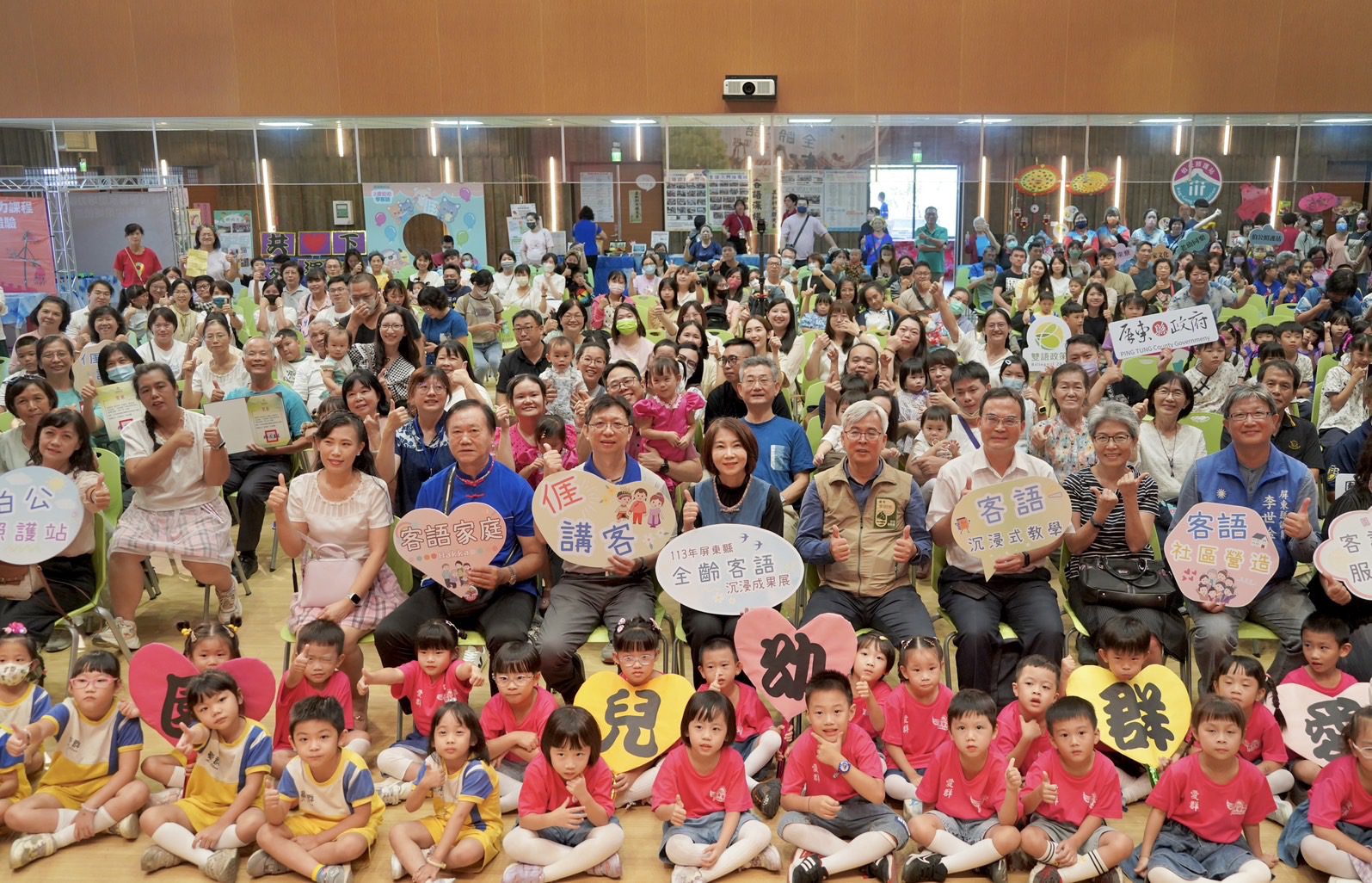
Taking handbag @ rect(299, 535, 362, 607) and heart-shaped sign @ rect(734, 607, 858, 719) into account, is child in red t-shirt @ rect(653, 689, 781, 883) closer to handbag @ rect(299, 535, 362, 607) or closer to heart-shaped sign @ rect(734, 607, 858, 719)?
heart-shaped sign @ rect(734, 607, 858, 719)

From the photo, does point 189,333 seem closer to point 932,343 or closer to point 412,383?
point 412,383

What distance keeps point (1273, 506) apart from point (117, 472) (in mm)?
5007

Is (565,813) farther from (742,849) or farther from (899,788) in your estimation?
(899,788)

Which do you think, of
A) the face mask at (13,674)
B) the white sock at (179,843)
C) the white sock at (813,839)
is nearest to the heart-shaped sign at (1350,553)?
the white sock at (813,839)

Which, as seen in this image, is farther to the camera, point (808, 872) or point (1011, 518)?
point (1011, 518)

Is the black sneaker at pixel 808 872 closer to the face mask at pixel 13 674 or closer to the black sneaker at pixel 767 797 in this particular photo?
the black sneaker at pixel 767 797

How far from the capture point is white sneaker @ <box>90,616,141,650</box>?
503cm

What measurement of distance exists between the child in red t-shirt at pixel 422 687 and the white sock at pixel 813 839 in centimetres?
124

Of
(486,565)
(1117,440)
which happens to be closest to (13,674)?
(486,565)

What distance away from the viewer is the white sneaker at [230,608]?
5316mm

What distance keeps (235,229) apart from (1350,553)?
14196mm

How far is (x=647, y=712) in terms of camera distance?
383cm

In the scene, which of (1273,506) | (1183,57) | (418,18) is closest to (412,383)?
(1273,506)

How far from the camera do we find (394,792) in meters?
3.88
